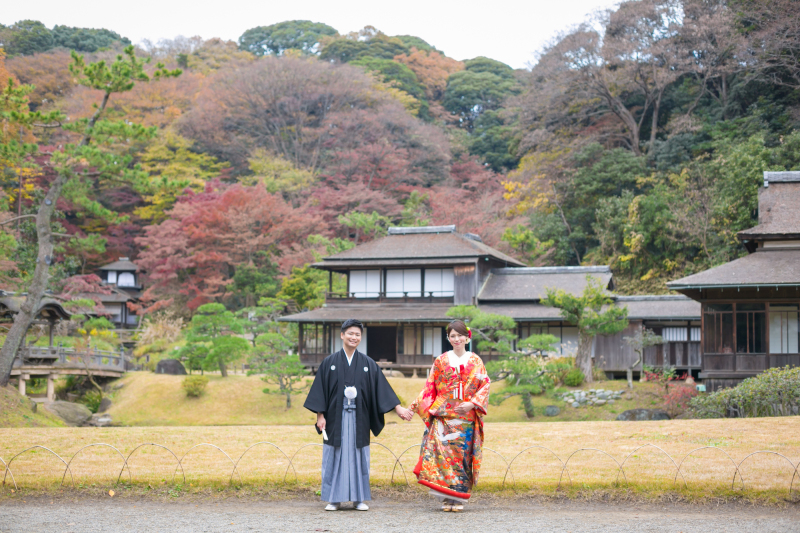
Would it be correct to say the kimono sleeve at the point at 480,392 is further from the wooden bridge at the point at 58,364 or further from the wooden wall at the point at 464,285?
the wooden wall at the point at 464,285

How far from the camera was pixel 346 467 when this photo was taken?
6750 millimetres

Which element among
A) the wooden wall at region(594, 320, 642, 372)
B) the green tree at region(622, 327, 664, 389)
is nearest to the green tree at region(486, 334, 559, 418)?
the green tree at region(622, 327, 664, 389)

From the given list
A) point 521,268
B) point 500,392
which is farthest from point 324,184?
point 500,392

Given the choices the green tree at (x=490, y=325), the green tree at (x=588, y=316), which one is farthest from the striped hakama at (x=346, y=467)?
the green tree at (x=588, y=316)

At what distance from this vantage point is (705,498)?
7.41 meters

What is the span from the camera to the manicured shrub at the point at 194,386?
70.8 ft

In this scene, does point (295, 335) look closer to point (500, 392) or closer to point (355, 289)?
point (355, 289)

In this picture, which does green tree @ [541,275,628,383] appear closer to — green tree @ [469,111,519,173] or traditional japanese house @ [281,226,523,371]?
traditional japanese house @ [281,226,523,371]

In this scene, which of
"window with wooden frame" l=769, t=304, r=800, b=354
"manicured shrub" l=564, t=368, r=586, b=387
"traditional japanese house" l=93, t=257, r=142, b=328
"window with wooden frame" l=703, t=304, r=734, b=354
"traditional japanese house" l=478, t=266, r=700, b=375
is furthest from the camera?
"traditional japanese house" l=93, t=257, r=142, b=328

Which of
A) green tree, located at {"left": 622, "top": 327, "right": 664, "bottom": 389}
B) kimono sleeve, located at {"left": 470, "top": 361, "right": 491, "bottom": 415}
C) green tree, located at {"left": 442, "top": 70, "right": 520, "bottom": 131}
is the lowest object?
green tree, located at {"left": 622, "top": 327, "right": 664, "bottom": 389}

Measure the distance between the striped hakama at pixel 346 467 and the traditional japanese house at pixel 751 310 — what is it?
43.3 feet

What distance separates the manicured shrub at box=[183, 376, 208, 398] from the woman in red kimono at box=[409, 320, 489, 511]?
53.2 ft

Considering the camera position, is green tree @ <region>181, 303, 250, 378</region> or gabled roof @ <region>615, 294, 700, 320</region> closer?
green tree @ <region>181, 303, 250, 378</region>

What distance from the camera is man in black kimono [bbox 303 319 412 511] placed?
22.1 feet
